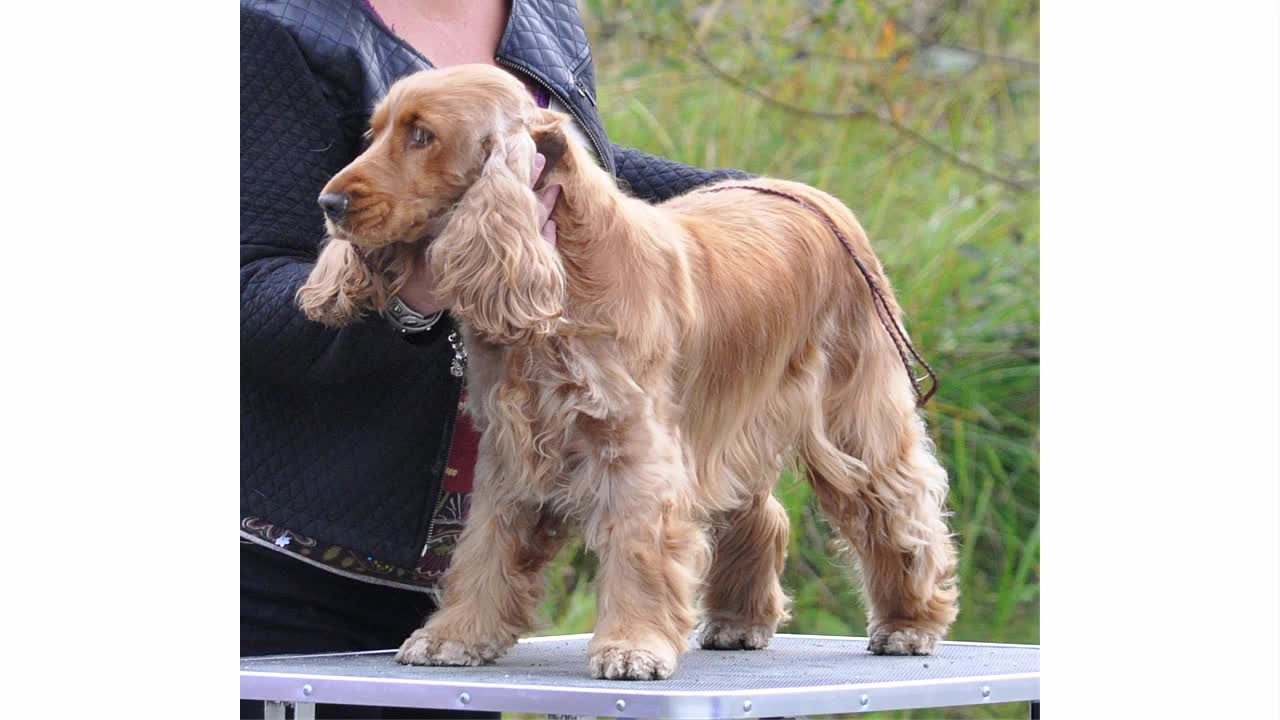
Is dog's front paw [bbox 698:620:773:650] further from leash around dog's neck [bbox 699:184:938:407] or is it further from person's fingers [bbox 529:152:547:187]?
person's fingers [bbox 529:152:547:187]

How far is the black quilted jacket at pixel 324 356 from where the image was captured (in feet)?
8.18

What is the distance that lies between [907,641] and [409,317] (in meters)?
1.17

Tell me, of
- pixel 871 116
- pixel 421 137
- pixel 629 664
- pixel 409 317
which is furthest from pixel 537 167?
pixel 871 116

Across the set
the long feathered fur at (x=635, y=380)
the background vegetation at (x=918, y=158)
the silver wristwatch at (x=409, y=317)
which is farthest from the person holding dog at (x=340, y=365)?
the background vegetation at (x=918, y=158)

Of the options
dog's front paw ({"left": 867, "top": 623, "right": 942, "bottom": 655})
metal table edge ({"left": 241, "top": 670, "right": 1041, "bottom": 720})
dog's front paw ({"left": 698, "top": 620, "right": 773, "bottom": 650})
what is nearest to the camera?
metal table edge ({"left": 241, "top": 670, "right": 1041, "bottom": 720})

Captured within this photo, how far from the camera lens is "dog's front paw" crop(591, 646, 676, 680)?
88.0 inches

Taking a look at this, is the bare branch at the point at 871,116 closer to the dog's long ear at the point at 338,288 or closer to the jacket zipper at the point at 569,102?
the jacket zipper at the point at 569,102

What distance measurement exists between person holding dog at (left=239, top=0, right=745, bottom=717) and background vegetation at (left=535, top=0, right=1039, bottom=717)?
8.07 ft

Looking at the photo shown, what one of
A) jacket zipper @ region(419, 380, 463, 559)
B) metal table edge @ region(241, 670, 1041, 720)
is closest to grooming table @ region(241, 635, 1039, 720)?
metal table edge @ region(241, 670, 1041, 720)

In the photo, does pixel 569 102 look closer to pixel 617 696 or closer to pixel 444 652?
pixel 444 652

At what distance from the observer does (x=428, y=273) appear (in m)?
2.31

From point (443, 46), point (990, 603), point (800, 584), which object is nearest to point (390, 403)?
point (443, 46)

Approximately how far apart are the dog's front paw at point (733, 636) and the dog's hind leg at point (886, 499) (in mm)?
Answer: 226

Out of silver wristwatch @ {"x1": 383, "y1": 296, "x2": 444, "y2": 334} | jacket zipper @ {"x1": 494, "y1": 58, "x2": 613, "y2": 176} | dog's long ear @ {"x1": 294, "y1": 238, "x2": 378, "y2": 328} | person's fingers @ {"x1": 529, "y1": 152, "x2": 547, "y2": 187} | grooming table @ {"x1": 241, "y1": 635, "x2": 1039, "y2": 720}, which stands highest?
jacket zipper @ {"x1": 494, "y1": 58, "x2": 613, "y2": 176}
